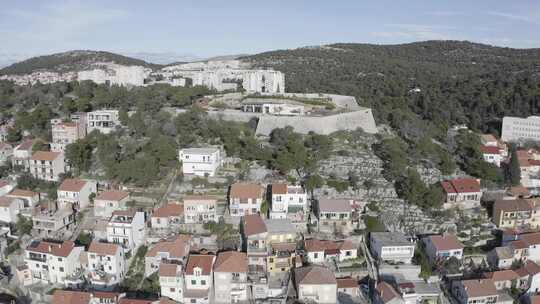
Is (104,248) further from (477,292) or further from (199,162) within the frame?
(477,292)

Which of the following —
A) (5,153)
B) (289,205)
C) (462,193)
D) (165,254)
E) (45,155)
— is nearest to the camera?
(165,254)

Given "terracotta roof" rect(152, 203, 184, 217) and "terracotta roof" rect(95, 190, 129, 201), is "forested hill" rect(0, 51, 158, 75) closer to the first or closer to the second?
"terracotta roof" rect(95, 190, 129, 201)

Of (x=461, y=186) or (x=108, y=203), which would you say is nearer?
(x=108, y=203)

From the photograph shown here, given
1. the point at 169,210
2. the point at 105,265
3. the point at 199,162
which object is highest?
the point at 199,162

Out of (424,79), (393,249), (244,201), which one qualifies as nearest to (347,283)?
(393,249)

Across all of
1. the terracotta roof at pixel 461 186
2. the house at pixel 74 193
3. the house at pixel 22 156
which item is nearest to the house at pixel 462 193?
the terracotta roof at pixel 461 186

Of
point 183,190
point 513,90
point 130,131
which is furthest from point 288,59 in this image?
point 183,190
